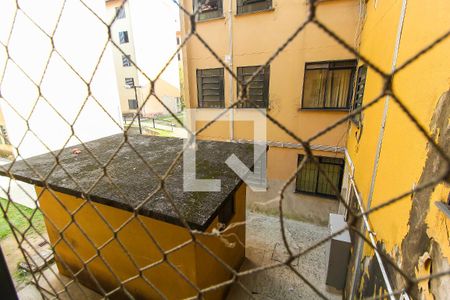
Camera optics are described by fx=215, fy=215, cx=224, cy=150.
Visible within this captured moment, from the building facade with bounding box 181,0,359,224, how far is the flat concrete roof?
7.62 ft

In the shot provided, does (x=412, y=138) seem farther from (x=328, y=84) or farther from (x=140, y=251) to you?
(x=328, y=84)

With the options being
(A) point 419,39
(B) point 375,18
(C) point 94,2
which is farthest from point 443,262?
(C) point 94,2

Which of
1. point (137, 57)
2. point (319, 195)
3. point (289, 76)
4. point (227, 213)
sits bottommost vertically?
point (319, 195)

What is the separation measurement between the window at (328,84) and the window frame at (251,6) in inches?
56.4

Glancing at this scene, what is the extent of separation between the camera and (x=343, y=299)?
2574 mm

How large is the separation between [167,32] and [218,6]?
11615 millimetres

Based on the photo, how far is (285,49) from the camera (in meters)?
4.48

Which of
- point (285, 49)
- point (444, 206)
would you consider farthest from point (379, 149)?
point (285, 49)

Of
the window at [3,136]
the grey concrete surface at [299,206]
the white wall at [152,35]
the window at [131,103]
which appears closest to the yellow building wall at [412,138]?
the grey concrete surface at [299,206]

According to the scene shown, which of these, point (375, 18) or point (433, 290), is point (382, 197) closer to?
point (433, 290)

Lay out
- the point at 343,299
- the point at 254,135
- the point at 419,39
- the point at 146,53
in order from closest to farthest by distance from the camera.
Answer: the point at 419,39 → the point at 343,299 → the point at 254,135 → the point at 146,53

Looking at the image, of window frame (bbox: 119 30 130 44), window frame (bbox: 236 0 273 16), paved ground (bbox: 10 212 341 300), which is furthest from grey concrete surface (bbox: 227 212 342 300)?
window frame (bbox: 119 30 130 44)
